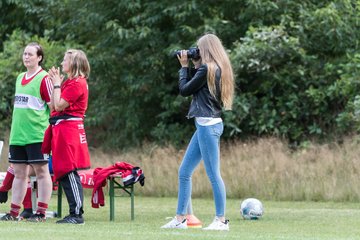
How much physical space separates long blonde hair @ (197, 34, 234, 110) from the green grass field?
4.62 feet

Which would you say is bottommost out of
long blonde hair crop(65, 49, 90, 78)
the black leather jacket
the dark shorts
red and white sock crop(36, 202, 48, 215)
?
red and white sock crop(36, 202, 48, 215)

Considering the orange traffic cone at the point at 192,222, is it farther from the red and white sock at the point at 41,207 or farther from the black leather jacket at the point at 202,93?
the red and white sock at the point at 41,207

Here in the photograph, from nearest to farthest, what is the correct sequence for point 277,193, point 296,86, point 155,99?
point 277,193
point 296,86
point 155,99

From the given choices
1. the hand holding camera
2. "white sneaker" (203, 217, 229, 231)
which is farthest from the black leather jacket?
"white sneaker" (203, 217, 229, 231)

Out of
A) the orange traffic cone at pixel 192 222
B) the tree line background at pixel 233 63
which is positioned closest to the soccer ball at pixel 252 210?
the orange traffic cone at pixel 192 222

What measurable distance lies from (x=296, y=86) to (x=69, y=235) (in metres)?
11.6

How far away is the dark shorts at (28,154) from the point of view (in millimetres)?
11867

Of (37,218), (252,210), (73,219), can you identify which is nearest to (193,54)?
(73,219)

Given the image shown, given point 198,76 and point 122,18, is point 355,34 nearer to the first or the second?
point 122,18

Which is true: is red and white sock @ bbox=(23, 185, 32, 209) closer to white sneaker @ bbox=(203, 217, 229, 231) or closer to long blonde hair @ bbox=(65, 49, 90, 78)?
long blonde hair @ bbox=(65, 49, 90, 78)

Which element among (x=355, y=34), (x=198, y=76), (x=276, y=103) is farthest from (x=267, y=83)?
(x=198, y=76)

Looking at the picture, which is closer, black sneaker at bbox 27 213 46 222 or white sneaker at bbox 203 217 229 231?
white sneaker at bbox 203 217 229 231

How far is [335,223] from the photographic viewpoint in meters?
12.2

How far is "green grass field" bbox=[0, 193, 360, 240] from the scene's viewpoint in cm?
1014
